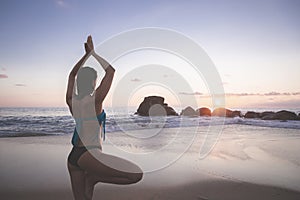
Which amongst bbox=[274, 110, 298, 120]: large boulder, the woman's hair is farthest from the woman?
bbox=[274, 110, 298, 120]: large boulder

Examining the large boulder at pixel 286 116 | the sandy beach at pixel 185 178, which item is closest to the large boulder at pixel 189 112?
the large boulder at pixel 286 116

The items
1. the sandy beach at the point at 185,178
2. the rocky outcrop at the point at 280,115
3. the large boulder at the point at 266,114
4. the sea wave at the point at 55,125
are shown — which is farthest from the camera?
the large boulder at the point at 266,114

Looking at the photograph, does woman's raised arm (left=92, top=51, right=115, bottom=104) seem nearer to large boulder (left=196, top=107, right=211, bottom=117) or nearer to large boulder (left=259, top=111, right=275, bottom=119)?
large boulder (left=259, top=111, right=275, bottom=119)

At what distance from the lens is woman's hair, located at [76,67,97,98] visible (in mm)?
2676

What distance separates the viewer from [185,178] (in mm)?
5695

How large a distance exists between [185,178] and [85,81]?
13.0ft

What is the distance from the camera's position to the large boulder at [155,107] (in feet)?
96.7

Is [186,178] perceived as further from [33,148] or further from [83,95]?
[33,148]

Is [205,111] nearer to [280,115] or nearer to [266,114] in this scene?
[266,114]

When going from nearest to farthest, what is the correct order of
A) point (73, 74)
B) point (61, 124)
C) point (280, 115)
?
point (73, 74)
point (61, 124)
point (280, 115)

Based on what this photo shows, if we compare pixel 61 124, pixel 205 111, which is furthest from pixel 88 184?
pixel 205 111

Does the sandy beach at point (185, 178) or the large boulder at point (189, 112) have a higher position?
the large boulder at point (189, 112)

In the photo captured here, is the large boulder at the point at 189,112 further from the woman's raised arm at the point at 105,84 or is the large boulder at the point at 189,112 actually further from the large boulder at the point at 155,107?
the woman's raised arm at the point at 105,84

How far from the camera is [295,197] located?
4.50 m
